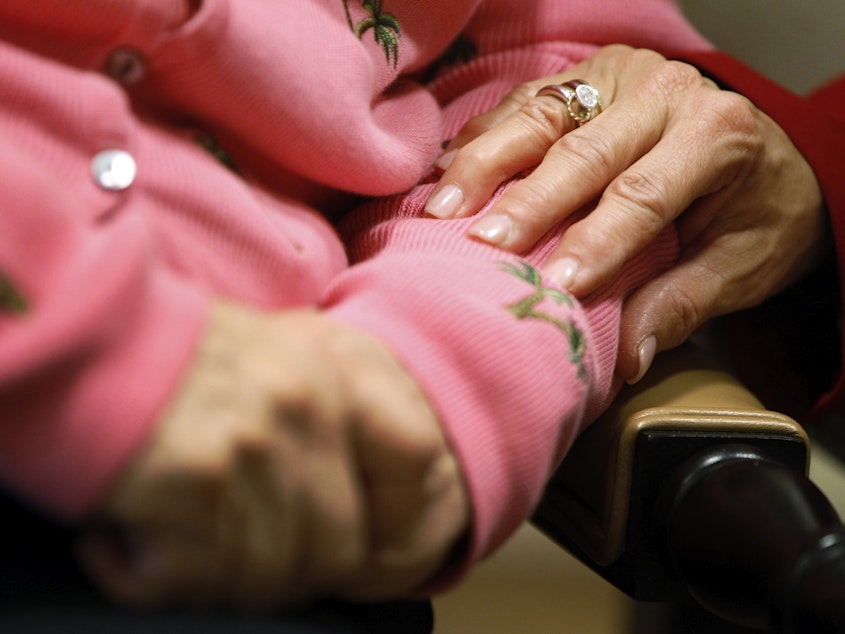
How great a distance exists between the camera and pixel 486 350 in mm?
354

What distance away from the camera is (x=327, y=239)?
1.43 feet

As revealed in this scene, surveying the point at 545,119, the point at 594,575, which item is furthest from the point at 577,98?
the point at 594,575

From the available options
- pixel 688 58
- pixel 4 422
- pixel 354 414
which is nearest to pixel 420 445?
pixel 354 414

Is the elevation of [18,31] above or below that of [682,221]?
above

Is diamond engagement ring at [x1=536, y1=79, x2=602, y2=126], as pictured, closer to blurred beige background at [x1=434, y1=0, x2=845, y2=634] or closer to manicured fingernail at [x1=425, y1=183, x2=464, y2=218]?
manicured fingernail at [x1=425, y1=183, x2=464, y2=218]

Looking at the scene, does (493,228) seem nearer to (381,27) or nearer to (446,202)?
(446,202)

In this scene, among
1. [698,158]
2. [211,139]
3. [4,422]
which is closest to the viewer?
[4,422]

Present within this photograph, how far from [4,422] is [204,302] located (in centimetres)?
7

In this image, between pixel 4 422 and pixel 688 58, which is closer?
pixel 4 422

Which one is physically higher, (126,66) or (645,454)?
(126,66)

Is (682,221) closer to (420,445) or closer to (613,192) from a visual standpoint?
(613,192)

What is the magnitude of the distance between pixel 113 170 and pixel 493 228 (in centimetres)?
20

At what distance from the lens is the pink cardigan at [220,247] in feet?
0.86

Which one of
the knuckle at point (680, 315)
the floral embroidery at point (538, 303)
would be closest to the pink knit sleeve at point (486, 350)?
the floral embroidery at point (538, 303)
